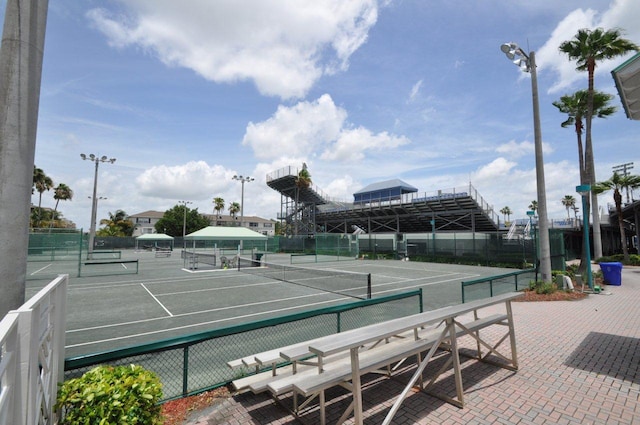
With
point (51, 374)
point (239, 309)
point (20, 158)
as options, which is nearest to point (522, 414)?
point (51, 374)

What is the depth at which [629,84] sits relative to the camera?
5.58m

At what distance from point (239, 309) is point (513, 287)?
414 inches

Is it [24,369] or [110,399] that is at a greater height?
[24,369]

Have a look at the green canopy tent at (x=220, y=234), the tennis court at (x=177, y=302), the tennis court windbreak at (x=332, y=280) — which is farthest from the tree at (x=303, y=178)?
the tennis court at (x=177, y=302)

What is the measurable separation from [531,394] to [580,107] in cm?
2310

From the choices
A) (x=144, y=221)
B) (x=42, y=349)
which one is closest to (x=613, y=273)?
(x=42, y=349)

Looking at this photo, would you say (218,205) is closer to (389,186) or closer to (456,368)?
(389,186)

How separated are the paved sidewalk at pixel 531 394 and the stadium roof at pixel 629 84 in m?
4.83

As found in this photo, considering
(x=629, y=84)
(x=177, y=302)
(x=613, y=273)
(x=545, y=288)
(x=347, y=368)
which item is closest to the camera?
(x=347, y=368)

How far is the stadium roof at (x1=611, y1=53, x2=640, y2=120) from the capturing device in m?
5.20

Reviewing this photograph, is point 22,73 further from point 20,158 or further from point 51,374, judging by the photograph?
point 51,374

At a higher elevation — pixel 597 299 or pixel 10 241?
pixel 10 241

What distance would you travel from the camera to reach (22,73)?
10.2 ft

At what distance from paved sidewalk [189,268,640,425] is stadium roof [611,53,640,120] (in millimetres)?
4833
